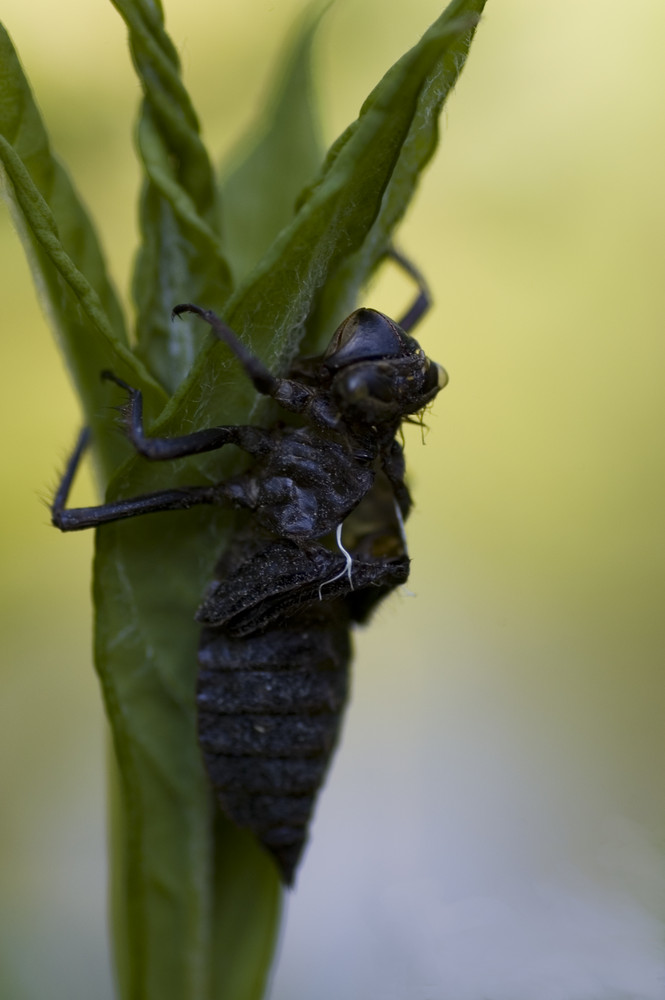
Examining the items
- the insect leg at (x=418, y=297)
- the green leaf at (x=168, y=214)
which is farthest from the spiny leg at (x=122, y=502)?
the insect leg at (x=418, y=297)

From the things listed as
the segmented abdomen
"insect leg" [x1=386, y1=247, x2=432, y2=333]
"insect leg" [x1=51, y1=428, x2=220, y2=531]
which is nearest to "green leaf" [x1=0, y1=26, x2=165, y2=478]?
"insect leg" [x1=51, y1=428, x2=220, y2=531]

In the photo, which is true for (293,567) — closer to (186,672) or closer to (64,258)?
(186,672)

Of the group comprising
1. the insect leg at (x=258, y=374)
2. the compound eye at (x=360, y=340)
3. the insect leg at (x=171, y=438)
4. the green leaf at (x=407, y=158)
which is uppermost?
the green leaf at (x=407, y=158)

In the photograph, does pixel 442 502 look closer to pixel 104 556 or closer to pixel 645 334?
pixel 645 334

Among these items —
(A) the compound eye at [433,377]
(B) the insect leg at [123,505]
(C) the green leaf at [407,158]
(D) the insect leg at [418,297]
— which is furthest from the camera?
(D) the insect leg at [418,297]

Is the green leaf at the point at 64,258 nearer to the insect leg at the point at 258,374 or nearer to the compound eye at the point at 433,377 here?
the insect leg at the point at 258,374

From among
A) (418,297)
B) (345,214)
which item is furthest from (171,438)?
(418,297)

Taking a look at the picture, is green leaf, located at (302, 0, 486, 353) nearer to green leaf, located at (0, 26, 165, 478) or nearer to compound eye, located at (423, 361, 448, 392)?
compound eye, located at (423, 361, 448, 392)

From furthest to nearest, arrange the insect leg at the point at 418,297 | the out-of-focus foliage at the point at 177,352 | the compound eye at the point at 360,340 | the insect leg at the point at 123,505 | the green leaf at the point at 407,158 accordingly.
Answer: the insect leg at the point at 418,297 < the compound eye at the point at 360,340 < the insect leg at the point at 123,505 < the out-of-focus foliage at the point at 177,352 < the green leaf at the point at 407,158
